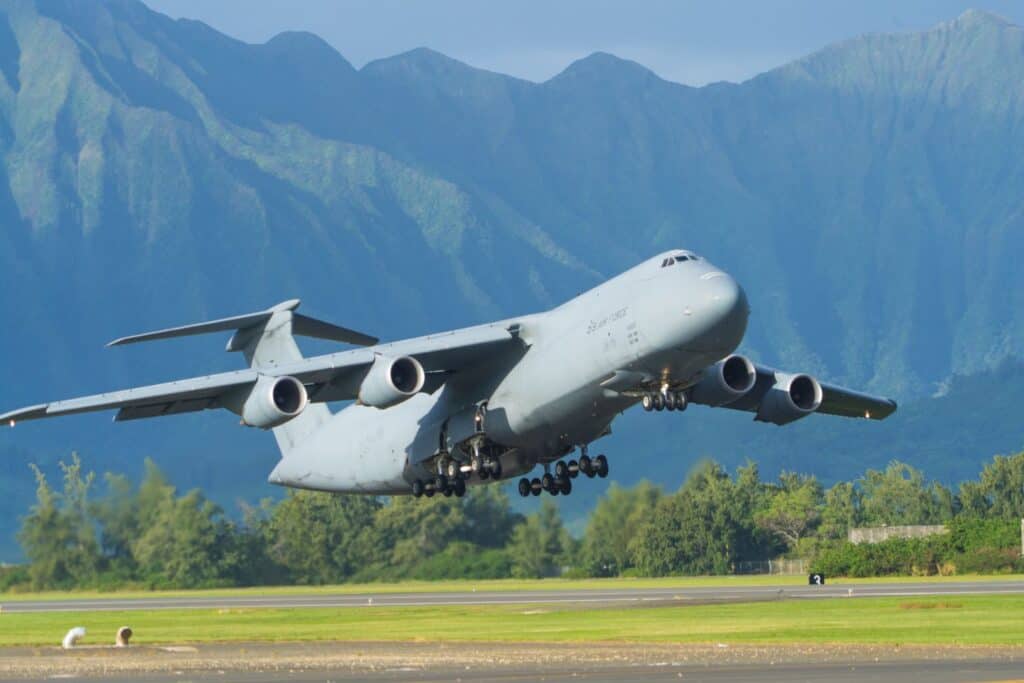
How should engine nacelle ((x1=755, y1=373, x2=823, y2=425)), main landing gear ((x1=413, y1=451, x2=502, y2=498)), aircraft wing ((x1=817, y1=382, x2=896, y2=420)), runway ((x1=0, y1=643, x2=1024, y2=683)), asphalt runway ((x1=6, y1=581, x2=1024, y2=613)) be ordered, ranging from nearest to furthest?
runway ((x1=0, y1=643, x2=1024, y2=683)) < main landing gear ((x1=413, y1=451, x2=502, y2=498)) < engine nacelle ((x1=755, y1=373, x2=823, y2=425)) < aircraft wing ((x1=817, y1=382, x2=896, y2=420)) < asphalt runway ((x1=6, y1=581, x2=1024, y2=613))

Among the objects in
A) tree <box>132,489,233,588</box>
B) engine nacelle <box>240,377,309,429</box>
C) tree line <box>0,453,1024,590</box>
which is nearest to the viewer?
engine nacelle <box>240,377,309,429</box>

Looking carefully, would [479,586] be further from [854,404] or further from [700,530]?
[854,404]

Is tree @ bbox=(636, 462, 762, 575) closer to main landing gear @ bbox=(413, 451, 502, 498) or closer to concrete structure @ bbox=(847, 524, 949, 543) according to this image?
concrete structure @ bbox=(847, 524, 949, 543)

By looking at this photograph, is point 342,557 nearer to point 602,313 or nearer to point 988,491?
point 988,491

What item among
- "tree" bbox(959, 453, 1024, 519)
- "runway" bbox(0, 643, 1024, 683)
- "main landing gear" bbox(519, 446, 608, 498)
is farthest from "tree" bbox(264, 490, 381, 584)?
"runway" bbox(0, 643, 1024, 683)

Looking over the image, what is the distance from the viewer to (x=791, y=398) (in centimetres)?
3650

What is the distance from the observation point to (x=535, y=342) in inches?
1359

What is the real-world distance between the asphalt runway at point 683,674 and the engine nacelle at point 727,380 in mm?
7845

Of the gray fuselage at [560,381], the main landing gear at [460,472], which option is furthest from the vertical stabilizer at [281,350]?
the main landing gear at [460,472]

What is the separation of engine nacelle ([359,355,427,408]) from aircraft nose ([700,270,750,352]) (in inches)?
217

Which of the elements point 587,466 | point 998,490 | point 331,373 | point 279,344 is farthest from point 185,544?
point 998,490

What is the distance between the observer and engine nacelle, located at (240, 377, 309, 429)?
1315 inches

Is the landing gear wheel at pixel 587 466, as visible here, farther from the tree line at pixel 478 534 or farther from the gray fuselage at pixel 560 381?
the tree line at pixel 478 534

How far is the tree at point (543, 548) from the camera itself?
69312mm
